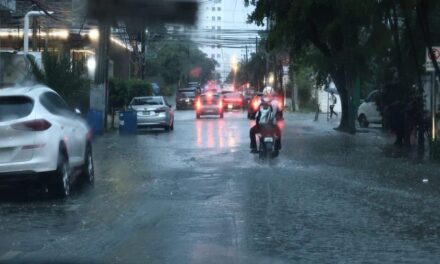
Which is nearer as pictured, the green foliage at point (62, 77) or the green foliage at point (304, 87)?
the green foliage at point (62, 77)

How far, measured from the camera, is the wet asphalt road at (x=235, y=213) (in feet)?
25.4

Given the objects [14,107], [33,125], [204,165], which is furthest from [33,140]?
[204,165]

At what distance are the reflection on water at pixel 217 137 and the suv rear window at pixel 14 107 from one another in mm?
11741

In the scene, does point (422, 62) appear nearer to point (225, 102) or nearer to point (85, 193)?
point (85, 193)

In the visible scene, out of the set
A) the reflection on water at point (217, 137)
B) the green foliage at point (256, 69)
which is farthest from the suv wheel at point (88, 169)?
the green foliage at point (256, 69)

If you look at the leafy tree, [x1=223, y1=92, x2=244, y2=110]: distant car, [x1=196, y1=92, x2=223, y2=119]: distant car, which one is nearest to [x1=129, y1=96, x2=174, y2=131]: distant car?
the leafy tree

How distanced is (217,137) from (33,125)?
1634 cm

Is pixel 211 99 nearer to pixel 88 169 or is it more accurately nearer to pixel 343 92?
pixel 343 92

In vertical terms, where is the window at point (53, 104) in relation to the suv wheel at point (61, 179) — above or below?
above

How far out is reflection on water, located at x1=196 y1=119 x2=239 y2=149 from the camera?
2397 centimetres

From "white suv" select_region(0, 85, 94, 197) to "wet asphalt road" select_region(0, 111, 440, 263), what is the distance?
48 cm

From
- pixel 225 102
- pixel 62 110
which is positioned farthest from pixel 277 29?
pixel 225 102

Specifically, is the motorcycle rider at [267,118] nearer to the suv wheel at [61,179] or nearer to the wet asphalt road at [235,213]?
the wet asphalt road at [235,213]

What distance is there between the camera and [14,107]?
1142 cm
